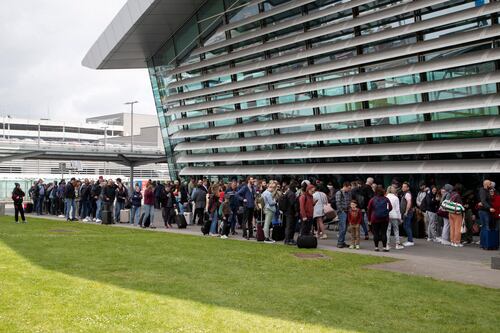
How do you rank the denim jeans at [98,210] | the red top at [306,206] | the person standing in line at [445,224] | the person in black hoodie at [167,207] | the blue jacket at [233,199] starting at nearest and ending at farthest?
the red top at [306,206]
the person standing in line at [445,224]
the blue jacket at [233,199]
the person in black hoodie at [167,207]
the denim jeans at [98,210]

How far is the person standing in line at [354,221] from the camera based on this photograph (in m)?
13.9

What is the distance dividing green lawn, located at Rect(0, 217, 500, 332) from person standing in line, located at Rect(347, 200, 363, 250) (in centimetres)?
164

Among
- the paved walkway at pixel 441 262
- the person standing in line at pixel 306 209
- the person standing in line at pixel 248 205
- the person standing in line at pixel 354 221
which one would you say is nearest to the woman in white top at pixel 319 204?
the paved walkway at pixel 441 262

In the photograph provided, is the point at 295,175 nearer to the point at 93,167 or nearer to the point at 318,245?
the point at 318,245

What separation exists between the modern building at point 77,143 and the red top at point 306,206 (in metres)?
33.6

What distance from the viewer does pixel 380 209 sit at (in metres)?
13.4

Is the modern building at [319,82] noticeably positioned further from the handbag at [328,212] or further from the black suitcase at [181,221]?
the black suitcase at [181,221]

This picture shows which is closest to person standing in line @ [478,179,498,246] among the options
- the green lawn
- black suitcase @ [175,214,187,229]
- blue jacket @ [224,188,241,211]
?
the green lawn

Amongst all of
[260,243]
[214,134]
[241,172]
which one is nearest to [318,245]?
[260,243]

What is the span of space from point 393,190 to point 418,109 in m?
4.15

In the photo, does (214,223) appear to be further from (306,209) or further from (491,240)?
(491,240)

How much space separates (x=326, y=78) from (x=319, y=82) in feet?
1.02

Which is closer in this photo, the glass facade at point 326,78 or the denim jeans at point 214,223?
the glass facade at point 326,78

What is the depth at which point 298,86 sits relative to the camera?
69.7 ft
